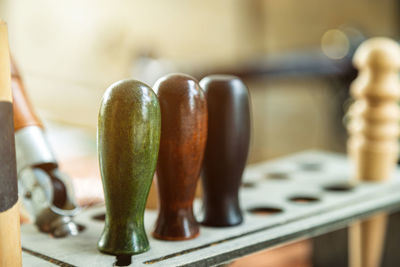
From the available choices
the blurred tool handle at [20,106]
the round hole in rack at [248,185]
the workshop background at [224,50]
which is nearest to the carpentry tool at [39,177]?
the blurred tool handle at [20,106]

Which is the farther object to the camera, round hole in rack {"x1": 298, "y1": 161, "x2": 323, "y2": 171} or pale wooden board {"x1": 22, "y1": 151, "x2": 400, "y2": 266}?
round hole in rack {"x1": 298, "y1": 161, "x2": 323, "y2": 171}

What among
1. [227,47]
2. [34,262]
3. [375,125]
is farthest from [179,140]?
[227,47]

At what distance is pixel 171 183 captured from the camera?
484mm

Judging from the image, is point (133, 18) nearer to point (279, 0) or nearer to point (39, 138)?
point (279, 0)

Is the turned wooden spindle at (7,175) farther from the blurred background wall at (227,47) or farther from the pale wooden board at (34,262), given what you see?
the blurred background wall at (227,47)

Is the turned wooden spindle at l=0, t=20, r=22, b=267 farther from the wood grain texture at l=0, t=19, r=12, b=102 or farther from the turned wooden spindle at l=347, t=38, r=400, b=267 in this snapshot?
the turned wooden spindle at l=347, t=38, r=400, b=267

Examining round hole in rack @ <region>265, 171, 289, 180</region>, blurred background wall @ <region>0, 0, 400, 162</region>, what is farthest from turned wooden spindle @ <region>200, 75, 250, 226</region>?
blurred background wall @ <region>0, 0, 400, 162</region>

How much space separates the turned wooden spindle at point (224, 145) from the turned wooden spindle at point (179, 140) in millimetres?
40

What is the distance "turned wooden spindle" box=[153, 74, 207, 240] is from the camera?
1.52 feet

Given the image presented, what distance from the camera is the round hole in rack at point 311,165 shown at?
2.83ft

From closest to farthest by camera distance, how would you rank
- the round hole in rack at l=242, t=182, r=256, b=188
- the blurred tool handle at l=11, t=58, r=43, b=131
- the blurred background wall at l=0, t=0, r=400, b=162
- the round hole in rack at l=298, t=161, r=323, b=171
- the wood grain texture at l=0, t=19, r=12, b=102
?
1. the wood grain texture at l=0, t=19, r=12, b=102
2. the blurred tool handle at l=11, t=58, r=43, b=131
3. the round hole in rack at l=242, t=182, r=256, b=188
4. the round hole in rack at l=298, t=161, r=323, b=171
5. the blurred background wall at l=0, t=0, r=400, b=162

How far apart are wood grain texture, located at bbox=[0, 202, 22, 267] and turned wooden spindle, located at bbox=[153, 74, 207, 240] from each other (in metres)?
0.13

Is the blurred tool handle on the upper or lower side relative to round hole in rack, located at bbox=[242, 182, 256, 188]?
upper

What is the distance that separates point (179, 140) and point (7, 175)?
141 mm
